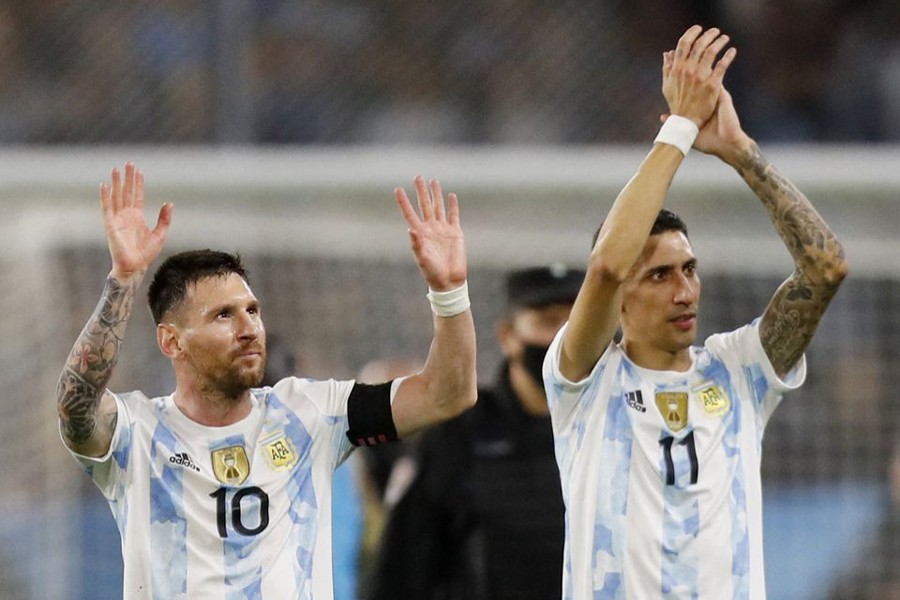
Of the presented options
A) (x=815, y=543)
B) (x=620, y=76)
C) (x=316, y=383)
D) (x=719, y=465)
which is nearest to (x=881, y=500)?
(x=815, y=543)

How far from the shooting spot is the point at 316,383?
523 cm

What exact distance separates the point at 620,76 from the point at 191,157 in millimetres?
1969

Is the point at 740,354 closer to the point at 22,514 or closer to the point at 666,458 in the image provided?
the point at 666,458

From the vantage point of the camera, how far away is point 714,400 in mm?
5160

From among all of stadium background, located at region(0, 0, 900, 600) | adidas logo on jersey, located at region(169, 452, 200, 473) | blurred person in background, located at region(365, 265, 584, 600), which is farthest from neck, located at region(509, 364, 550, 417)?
adidas logo on jersey, located at region(169, 452, 200, 473)

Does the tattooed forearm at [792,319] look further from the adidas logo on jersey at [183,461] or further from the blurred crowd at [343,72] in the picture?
the blurred crowd at [343,72]

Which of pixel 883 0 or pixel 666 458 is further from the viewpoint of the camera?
pixel 883 0

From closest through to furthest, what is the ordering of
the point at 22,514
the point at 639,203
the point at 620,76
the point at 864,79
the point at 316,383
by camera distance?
1. the point at 639,203
2. the point at 316,383
3. the point at 22,514
4. the point at 620,76
5. the point at 864,79

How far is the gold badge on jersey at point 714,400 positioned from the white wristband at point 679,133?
69cm

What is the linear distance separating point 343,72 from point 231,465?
11.2ft

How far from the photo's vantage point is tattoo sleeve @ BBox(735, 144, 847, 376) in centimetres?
513

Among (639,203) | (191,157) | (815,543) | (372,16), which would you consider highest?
(372,16)

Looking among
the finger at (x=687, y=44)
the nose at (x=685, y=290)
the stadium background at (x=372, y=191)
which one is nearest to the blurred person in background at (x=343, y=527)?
the stadium background at (x=372, y=191)

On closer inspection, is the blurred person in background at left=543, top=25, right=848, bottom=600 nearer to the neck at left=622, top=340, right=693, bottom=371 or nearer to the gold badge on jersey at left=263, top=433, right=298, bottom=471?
the neck at left=622, top=340, right=693, bottom=371
